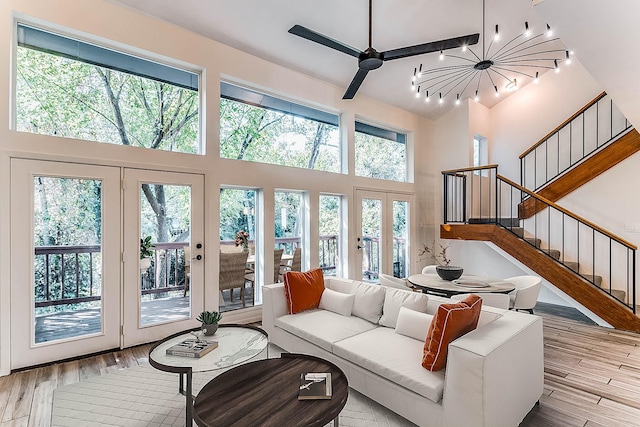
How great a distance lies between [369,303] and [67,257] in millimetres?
3062

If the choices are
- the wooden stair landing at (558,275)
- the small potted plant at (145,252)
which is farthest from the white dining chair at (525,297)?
the small potted plant at (145,252)

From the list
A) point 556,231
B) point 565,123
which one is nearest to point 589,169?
point 565,123

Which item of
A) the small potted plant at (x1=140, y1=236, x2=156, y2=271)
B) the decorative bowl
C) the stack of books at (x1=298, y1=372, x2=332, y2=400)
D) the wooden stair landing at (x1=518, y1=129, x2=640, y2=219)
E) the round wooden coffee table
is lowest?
the round wooden coffee table

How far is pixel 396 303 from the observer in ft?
9.87

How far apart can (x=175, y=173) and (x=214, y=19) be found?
75.3 inches

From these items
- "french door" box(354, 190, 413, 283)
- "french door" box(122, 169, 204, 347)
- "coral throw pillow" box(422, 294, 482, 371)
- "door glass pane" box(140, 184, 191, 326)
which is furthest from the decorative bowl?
"door glass pane" box(140, 184, 191, 326)

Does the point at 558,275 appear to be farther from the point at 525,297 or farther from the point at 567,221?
the point at 567,221

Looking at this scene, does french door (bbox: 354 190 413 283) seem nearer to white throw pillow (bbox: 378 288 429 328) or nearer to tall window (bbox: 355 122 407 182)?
tall window (bbox: 355 122 407 182)

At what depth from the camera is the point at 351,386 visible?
8.30 feet

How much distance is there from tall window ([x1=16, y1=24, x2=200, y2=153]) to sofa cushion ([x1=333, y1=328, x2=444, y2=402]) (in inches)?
121

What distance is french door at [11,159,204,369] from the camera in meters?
3.05

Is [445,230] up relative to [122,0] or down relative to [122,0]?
down

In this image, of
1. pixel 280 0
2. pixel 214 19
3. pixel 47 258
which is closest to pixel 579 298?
pixel 280 0

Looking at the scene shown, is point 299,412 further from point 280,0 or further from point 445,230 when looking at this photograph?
point 445,230
